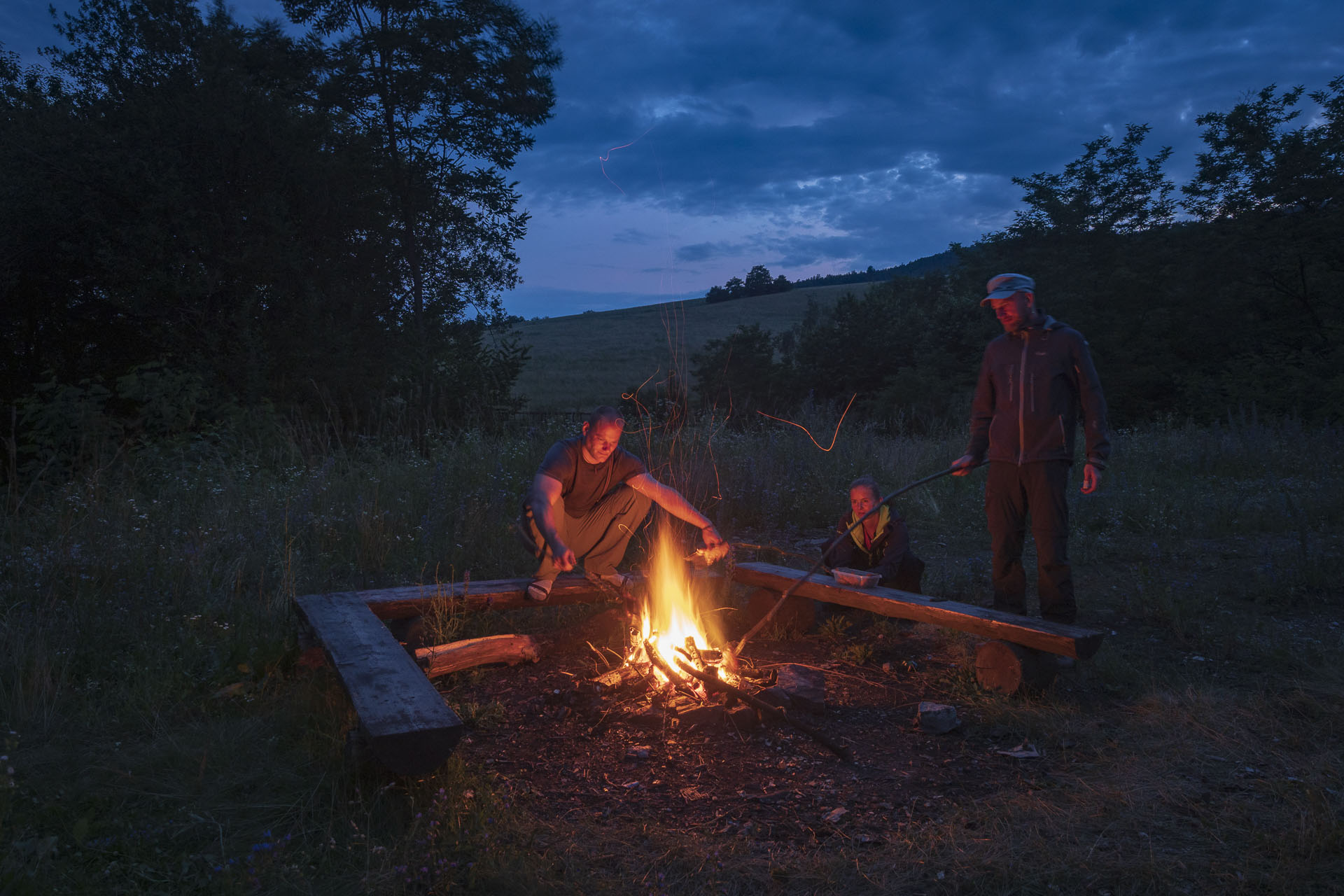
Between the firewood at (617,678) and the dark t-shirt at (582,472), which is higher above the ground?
the dark t-shirt at (582,472)

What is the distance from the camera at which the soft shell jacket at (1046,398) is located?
13.3 feet

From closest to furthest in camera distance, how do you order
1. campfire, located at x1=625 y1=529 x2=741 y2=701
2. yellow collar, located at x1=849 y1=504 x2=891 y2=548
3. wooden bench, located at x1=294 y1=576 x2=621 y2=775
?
wooden bench, located at x1=294 y1=576 x2=621 y2=775 < campfire, located at x1=625 y1=529 x2=741 y2=701 < yellow collar, located at x1=849 y1=504 x2=891 y2=548

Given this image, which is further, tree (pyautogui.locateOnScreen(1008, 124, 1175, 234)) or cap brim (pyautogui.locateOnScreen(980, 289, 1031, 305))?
tree (pyautogui.locateOnScreen(1008, 124, 1175, 234))

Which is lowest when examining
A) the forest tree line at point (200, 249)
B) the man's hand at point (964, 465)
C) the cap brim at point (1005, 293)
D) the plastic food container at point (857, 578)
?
the plastic food container at point (857, 578)

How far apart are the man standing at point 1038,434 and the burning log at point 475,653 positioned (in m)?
2.45

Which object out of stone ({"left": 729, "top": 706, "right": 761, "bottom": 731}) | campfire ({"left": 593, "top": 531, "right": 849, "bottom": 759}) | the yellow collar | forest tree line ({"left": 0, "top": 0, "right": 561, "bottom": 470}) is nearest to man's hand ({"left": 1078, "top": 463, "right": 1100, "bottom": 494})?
the yellow collar

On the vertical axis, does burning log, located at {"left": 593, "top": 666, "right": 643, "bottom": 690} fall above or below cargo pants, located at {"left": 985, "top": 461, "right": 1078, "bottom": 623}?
below

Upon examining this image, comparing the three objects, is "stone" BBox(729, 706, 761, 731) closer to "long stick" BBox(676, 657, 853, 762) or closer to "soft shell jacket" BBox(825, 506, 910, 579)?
"long stick" BBox(676, 657, 853, 762)

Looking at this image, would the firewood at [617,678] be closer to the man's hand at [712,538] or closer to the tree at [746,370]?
the man's hand at [712,538]

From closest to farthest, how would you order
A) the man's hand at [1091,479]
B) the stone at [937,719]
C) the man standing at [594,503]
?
the stone at [937,719]
the man's hand at [1091,479]
the man standing at [594,503]

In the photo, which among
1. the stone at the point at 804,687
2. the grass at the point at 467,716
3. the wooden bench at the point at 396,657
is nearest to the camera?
the grass at the point at 467,716

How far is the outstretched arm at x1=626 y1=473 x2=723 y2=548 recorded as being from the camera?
4.47 meters

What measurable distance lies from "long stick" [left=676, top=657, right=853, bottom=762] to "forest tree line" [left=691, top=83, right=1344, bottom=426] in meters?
11.2

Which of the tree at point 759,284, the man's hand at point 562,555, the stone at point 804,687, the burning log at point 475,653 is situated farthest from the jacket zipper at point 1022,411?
the tree at point 759,284
